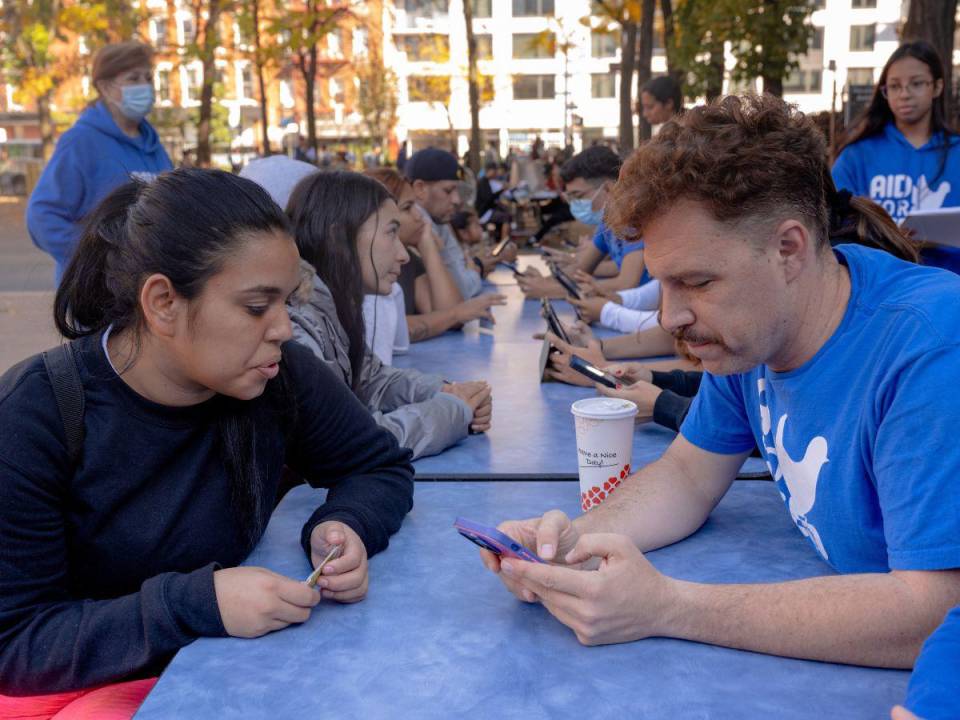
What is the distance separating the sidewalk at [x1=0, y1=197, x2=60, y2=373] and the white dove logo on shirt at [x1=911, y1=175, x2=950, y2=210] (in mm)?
3529

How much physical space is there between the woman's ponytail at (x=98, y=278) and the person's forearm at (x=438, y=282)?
2.92 metres

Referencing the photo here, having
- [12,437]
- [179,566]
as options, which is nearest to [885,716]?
[179,566]

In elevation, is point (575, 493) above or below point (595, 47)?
below

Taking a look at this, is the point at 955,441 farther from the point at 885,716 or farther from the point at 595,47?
the point at 595,47

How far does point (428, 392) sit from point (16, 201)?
26456 millimetres

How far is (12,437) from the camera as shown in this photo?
1.53 m

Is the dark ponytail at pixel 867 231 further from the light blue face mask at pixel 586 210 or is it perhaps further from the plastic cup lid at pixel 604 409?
the light blue face mask at pixel 586 210

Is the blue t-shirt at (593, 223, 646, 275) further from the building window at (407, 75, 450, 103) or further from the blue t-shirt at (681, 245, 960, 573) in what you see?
the building window at (407, 75, 450, 103)

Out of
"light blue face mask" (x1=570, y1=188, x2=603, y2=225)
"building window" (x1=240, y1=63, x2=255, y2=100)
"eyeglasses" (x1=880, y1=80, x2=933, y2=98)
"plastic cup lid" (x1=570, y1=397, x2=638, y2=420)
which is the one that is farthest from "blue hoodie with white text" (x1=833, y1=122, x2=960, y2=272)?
"building window" (x1=240, y1=63, x2=255, y2=100)

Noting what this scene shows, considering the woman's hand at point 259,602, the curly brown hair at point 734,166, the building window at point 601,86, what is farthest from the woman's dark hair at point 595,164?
the building window at point 601,86

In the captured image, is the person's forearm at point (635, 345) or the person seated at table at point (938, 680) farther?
the person's forearm at point (635, 345)

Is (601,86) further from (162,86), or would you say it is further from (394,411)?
(394,411)

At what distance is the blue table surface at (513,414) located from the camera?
7.82ft

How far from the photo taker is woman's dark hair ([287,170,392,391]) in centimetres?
276
